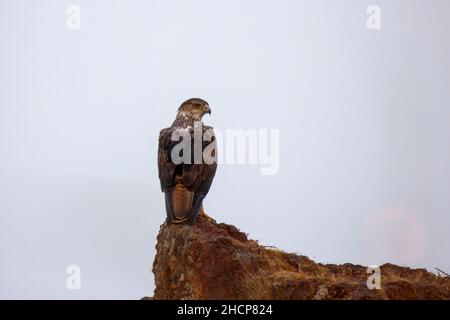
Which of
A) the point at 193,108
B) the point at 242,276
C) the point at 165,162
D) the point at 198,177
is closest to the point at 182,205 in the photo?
the point at 198,177

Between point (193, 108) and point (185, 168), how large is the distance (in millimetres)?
2389

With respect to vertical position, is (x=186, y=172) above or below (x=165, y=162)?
below

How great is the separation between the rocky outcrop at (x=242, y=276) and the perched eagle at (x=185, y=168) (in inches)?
15.9

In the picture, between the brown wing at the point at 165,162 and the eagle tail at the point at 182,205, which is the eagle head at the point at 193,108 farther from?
the eagle tail at the point at 182,205

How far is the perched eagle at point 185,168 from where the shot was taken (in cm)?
1550

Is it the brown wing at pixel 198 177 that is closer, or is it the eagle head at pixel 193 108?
the brown wing at pixel 198 177

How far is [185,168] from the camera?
628 inches

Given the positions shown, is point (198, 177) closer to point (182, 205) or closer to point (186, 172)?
point (186, 172)

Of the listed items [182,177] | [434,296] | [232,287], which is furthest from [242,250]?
[434,296]

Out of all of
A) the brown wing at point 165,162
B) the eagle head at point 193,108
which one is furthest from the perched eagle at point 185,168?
the eagle head at point 193,108

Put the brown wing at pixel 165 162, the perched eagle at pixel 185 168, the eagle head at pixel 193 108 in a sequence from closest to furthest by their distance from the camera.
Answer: the perched eagle at pixel 185 168 → the brown wing at pixel 165 162 → the eagle head at pixel 193 108

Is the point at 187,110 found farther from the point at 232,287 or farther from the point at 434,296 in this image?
the point at 434,296
